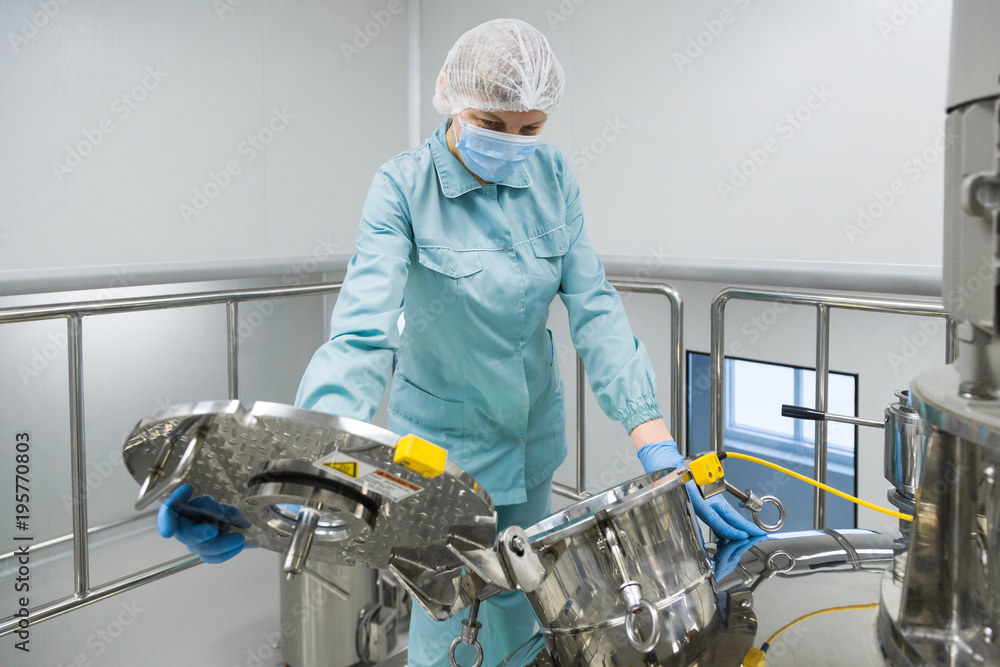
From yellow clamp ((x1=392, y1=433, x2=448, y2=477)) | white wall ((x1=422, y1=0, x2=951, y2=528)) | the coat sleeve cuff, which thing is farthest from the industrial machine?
white wall ((x1=422, y1=0, x2=951, y2=528))

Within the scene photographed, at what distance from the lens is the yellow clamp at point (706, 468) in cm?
98

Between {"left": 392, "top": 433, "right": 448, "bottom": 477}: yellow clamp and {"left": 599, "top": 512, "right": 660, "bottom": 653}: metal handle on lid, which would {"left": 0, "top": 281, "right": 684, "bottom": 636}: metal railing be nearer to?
{"left": 599, "top": 512, "right": 660, "bottom": 653}: metal handle on lid

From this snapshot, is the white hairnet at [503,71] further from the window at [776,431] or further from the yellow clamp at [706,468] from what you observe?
the window at [776,431]

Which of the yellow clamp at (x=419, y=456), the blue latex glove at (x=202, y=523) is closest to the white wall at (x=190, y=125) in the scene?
the blue latex glove at (x=202, y=523)

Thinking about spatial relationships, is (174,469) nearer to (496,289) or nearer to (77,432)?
(496,289)

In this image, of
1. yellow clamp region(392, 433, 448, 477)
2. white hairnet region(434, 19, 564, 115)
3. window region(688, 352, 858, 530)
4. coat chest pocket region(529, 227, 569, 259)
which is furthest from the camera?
window region(688, 352, 858, 530)

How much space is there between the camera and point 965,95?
0.66 metres

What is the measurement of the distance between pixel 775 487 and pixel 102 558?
2.45 m

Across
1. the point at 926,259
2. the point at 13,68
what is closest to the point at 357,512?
the point at 926,259

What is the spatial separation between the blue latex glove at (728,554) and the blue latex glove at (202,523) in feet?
2.15

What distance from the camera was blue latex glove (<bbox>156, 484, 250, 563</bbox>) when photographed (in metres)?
0.89

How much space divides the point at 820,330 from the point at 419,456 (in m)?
1.62

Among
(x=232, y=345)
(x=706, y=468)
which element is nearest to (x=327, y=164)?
(x=232, y=345)

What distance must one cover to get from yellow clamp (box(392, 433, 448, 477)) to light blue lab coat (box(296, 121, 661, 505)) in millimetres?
772
